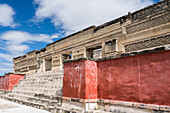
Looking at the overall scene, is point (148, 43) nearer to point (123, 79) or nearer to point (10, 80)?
point (123, 79)

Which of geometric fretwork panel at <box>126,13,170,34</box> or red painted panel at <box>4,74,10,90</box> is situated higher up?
geometric fretwork panel at <box>126,13,170,34</box>

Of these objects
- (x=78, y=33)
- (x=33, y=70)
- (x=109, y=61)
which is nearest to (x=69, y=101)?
(x=109, y=61)

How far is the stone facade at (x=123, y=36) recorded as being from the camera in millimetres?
6219

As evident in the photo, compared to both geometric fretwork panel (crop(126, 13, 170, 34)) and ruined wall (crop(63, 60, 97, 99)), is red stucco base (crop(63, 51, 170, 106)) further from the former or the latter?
geometric fretwork panel (crop(126, 13, 170, 34))

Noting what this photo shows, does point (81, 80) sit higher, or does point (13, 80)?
point (81, 80)

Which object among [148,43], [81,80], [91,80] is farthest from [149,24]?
[81,80]

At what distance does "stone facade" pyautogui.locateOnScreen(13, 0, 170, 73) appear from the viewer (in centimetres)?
622

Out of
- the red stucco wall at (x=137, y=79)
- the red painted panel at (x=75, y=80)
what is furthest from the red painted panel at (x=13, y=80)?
the red stucco wall at (x=137, y=79)

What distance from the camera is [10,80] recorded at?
8.80 metres

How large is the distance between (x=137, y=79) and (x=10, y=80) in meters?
8.44

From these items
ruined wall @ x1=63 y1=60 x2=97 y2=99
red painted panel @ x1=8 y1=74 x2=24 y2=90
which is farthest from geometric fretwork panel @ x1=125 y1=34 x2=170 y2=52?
red painted panel @ x1=8 y1=74 x2=24 y2=90

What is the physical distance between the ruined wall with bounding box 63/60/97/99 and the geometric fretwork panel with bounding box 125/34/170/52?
3.62m

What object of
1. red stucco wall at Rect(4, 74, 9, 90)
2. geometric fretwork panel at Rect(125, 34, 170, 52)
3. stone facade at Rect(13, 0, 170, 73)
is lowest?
red stucco wall at Rect(4, 74, 9, 90)

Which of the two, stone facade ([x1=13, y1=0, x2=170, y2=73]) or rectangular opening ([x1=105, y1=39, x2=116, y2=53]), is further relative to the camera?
rectangular opening ([x1=105, y1=39, x2=116, y2=53])
